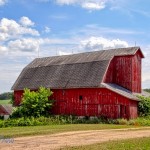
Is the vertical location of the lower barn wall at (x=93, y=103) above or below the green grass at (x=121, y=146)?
above

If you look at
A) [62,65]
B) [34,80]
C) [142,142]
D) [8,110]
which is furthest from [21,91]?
[142,142]

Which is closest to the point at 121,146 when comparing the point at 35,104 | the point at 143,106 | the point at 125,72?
the point at 143,106

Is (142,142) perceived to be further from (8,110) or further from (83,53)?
(8,110)

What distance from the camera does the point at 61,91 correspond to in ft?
159

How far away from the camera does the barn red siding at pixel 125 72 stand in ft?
154

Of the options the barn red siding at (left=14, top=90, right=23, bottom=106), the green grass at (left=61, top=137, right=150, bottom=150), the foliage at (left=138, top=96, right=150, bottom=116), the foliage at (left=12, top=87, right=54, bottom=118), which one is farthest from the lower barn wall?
the green grass at (left=61, top=137, right=150, bottom=150)

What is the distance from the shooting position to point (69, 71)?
4962cm

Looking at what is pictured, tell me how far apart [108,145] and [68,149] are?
2378mm

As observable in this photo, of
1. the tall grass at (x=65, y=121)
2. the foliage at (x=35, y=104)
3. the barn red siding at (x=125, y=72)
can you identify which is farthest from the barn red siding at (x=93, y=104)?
the barn red siding at (x=125, y=72)

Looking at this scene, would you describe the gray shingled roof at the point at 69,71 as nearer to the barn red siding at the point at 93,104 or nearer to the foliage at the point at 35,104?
the barn red siding at the point at 93,104

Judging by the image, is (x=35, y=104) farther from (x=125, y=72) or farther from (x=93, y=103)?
(x=125, y=72)

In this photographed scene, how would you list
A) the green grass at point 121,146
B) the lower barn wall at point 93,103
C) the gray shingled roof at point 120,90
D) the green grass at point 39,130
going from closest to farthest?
1. the green grass at point 121,146
2. the green grass at point 39,130
3. the lower barn wall at point 93,103
4. the gray shingled roof at point 120,90

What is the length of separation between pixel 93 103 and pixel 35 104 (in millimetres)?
7079

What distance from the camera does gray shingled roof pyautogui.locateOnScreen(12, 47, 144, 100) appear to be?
46.5 meters
